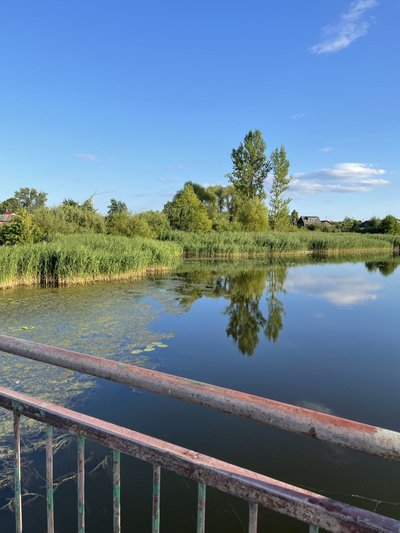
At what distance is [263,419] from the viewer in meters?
1.17

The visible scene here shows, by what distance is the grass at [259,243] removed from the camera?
1262 inches

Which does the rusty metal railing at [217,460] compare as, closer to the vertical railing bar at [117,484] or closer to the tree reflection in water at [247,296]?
the vertical railing bar at [117,484]

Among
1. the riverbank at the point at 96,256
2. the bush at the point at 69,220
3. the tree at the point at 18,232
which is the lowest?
the riverbank at the point at 96,256

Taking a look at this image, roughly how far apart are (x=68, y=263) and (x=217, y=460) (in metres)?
16.0

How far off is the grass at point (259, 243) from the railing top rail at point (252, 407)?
29763 millimetres

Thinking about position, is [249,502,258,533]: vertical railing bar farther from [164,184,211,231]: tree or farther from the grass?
[164,184,211,231]: tree

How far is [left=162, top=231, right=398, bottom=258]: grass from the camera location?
32062mm

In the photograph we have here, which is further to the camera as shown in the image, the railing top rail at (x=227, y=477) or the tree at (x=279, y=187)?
the tree at (x=279, y=187)

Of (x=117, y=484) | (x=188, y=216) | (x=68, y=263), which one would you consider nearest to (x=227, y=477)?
(x=117, y=484)

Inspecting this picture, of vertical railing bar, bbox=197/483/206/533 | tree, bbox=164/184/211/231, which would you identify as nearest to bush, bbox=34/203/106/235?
tree, bbox=164/184/211/231

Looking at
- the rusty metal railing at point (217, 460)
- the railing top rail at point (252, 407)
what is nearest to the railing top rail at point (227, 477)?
the rusty metal railing at point (217, 460)

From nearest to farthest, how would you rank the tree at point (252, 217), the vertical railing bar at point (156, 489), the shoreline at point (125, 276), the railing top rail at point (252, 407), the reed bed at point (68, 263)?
1. the railing top rail at point (252, 407)
2. the vertical railing bar at point (156, 489)
3. the reed bed at point (68, 263)
4. the shoreline at point (125, 276)
5. the tree at point (252, 217)

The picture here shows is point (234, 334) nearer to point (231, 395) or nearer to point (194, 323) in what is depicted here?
point (194, 323)

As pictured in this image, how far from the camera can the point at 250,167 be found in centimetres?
5034
